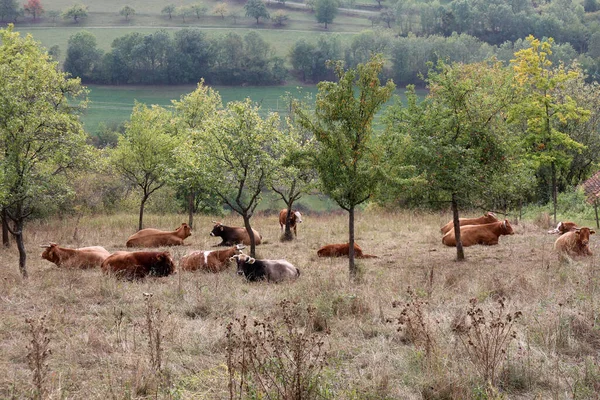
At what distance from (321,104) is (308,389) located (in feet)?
32.7

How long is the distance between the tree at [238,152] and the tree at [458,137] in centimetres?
402

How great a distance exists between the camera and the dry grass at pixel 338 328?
6684mm

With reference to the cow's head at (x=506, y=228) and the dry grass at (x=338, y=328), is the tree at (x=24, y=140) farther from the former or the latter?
the cow's head at (x=506, y=228)

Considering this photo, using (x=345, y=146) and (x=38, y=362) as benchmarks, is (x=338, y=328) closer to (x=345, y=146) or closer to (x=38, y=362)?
(x=38, y=362)

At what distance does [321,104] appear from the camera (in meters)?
15.0

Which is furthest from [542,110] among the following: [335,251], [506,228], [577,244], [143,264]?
[143,264]

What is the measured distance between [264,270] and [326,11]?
5979 inches

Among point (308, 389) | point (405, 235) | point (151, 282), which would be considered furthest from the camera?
point (405, 235)

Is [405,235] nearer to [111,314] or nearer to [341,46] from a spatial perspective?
[111,314]

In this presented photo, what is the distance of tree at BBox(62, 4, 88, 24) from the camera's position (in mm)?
139500

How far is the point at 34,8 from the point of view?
5472 inches

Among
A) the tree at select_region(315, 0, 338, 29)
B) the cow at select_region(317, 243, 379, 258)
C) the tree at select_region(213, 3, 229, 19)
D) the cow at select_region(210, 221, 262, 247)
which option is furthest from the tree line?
the tree at select_region(315, 0, 338, 29)

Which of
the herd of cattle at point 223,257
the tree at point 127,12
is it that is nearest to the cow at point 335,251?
the herd of cattle at point 223,257

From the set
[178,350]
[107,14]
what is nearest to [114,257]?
[178,350]
